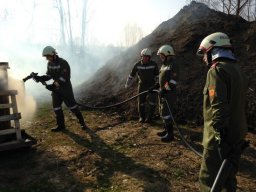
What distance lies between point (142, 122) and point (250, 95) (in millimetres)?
2920

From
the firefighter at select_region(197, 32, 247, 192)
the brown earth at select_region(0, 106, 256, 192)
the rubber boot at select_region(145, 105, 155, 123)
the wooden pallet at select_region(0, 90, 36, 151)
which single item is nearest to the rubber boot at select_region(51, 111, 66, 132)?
the brown earth at select_region(0, 106, 256, 192)

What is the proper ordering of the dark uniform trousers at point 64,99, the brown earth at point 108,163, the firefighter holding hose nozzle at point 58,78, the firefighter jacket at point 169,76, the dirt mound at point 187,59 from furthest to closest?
the dirt mound at point 187,59 < the dark uniform trousers at point 64,99 < the firefighter holding hose nozzle at point 58,78 < the firefighter jacket at point 169,76 < the brown earth at point 108,163

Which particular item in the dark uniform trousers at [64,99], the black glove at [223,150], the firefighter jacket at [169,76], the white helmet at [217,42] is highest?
the white helmet at [217,42]

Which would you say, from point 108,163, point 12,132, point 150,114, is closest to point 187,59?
point 150,114

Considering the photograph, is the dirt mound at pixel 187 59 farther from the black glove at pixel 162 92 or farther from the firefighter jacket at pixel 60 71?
the firefighter jacket at pixel 60 71

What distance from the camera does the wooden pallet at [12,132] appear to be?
6035 mm

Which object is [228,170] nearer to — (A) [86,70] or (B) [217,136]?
(B) [217,136]

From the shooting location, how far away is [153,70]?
27.8 ft

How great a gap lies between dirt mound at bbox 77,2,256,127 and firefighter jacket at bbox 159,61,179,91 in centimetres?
190

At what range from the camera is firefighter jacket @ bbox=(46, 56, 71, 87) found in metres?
7.70

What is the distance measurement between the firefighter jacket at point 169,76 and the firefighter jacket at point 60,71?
2283mm

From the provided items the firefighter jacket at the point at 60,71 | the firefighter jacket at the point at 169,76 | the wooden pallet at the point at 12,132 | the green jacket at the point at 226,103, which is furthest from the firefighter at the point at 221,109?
the firefighter jacket at the point at 60,71

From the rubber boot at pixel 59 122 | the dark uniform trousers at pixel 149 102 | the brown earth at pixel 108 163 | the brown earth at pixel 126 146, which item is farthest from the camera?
the dark uniform trousers at pixel 149 102

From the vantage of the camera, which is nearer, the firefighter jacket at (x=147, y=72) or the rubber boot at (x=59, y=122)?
the rubber boot at (x=59, y=122)
